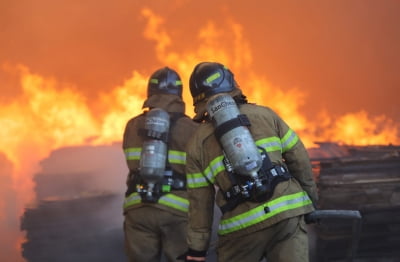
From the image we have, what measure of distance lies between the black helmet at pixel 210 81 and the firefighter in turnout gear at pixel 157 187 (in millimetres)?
948

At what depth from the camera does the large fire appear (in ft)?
27.4

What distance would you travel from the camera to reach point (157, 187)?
3955 mm

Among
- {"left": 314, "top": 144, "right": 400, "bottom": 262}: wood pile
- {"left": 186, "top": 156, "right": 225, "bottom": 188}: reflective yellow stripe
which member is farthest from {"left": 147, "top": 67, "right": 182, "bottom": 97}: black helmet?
{"left": 314, "top": 144, "right": 400, "bottom": 262}: wood pile

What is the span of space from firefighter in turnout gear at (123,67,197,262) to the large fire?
453 centimetres

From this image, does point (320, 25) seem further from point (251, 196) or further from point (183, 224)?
point (251, 196)

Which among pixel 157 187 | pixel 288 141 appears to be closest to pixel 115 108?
pixel 157 187

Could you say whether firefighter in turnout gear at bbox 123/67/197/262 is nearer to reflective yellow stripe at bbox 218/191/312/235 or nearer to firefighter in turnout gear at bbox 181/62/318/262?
firefighter in turnout gear at bbox 181/62/318/262

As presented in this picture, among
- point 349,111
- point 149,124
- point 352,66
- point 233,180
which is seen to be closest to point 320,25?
point 352,66

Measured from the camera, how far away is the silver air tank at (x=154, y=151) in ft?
12.8

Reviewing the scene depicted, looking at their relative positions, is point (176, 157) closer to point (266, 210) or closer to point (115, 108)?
point (266, 210)

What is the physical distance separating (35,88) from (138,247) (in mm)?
5303

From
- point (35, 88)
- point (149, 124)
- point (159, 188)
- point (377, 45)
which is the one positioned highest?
point (377, 45)

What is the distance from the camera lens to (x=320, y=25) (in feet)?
30.9

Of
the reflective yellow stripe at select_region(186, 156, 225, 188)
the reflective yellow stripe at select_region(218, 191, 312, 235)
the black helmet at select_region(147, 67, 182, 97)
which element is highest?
the black helmet at select_region(147, 67, 182, 97)
